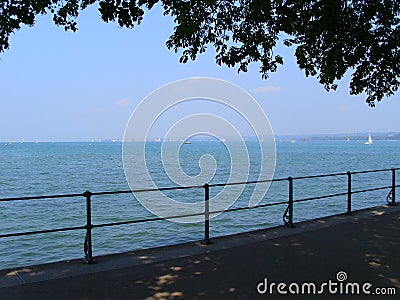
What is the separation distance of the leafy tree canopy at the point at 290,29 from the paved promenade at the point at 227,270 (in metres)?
3.39

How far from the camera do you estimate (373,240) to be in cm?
713

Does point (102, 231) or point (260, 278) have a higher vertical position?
point (260, 278)

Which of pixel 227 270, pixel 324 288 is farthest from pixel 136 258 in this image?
pixel 324 288

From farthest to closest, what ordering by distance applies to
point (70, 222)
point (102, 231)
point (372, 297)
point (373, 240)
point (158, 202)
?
point (158, 202) → point (70, 222) → point (102, 231) → point (373, 240) → point (372, 297)

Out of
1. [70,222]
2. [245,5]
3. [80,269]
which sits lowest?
[70,222]

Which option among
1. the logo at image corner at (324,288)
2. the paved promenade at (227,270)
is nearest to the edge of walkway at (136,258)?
the paved promenade at (227,270)

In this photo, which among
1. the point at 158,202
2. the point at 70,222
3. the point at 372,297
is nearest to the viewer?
the point at 372,297

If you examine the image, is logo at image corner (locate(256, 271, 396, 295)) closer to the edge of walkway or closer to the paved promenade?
→ the paved promenade

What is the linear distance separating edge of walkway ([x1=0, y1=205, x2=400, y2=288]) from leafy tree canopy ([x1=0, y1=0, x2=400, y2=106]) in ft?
10.5

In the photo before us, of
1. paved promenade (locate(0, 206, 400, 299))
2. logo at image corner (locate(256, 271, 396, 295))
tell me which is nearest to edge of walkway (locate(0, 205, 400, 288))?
paved promenade (locate(0, 206, 400, 299))

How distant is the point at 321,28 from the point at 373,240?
3840 mm

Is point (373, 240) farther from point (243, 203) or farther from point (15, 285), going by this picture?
point (243, 203)

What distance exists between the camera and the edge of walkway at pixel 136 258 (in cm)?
534

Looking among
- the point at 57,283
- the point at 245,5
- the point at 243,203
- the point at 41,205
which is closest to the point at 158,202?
the point at 243,203
